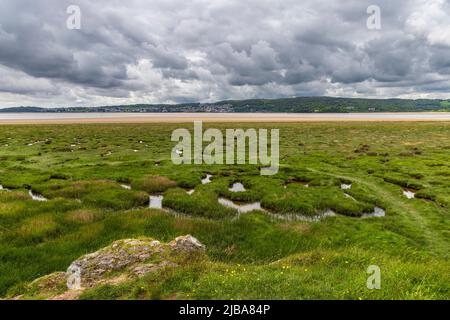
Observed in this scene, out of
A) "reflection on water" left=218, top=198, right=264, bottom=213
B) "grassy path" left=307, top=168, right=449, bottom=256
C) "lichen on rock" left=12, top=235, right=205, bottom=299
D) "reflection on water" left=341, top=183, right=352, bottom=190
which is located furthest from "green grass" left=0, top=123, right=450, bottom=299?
"lichen on rock" left=12, top=235, right=205, bottom=299

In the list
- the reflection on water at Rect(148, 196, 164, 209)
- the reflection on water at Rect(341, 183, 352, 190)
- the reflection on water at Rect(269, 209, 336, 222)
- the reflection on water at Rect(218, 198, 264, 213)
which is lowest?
the reflection on water at Rect(269, 209, 336, 222)

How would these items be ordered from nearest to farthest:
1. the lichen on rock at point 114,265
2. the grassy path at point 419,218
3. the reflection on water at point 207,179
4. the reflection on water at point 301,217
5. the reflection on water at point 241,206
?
the lichen on rock at point 114,265
the grassy path at point 419,218
the reflection on water at point 301,217
the reflection on water at point 241,206
the reflection on water at point 207,179

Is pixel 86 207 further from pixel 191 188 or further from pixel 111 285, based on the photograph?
pixel 111 285

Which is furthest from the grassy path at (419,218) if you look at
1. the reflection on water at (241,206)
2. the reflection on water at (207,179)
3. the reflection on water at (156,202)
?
the reflection on water at (156,202)

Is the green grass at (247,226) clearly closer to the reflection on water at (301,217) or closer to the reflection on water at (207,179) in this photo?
the reflection on water at (301,217)

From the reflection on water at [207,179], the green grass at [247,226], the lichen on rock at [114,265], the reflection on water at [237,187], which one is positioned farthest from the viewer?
the reflection on water at [207,179]

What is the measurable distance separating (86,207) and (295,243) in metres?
15.7

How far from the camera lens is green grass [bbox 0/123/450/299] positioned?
9.50m

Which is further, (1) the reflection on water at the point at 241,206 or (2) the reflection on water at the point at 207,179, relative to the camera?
(2) the reflection on water at the point at 207,179

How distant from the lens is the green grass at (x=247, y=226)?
9500 mm

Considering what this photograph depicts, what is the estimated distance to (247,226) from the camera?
60.8ft

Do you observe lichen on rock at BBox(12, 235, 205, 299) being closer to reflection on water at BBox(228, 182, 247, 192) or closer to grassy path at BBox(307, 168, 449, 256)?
grassy path at BBox(307, 168, 449, 256)

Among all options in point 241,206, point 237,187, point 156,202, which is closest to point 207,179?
point 237,187
